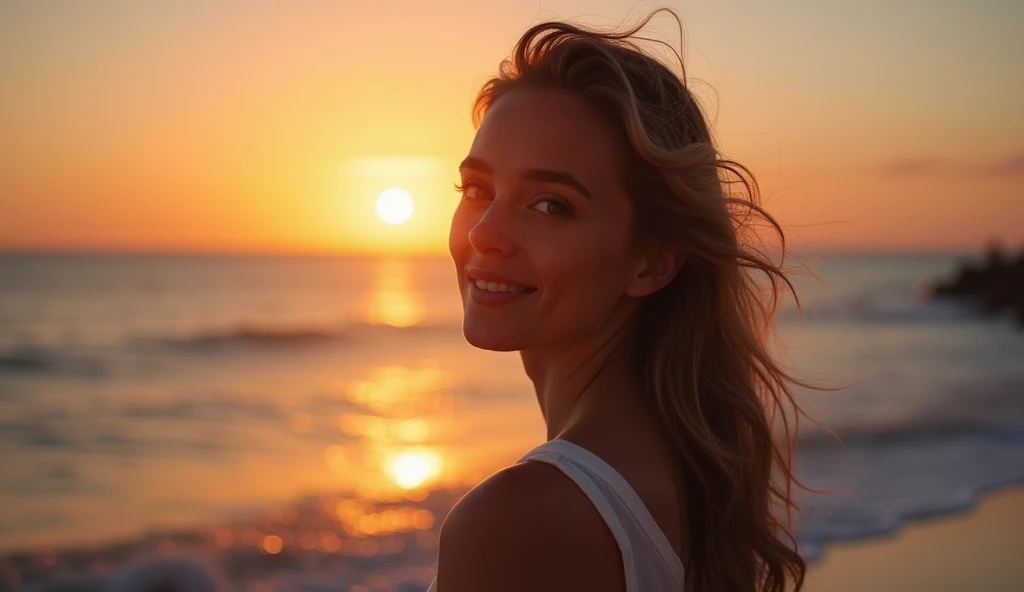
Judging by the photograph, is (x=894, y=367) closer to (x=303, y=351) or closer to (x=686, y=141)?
(x=303, y=351)

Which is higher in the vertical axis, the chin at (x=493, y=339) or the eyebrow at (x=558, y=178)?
the eyebrow at (x=558, y=178)

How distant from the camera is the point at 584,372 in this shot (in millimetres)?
2658

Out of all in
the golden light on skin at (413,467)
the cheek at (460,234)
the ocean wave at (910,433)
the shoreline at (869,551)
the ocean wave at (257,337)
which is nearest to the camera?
the cheek at (460,234)

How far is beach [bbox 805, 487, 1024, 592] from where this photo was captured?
696cm

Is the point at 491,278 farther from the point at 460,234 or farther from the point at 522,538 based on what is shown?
the point at 522,538

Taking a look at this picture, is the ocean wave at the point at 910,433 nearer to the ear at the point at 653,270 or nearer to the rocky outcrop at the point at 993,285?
the ear at the point at 653,270

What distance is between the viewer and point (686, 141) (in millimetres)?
2590

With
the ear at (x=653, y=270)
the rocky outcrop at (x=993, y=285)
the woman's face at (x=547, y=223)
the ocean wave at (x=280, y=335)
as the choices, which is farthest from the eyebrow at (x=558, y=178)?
the rocky outcrop at (x=993, y=285)

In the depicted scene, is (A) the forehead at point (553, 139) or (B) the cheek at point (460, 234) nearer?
(A) the forehead at point (553, 139)

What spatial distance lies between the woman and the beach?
15.9ft

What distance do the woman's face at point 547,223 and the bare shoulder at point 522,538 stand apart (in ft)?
2.30

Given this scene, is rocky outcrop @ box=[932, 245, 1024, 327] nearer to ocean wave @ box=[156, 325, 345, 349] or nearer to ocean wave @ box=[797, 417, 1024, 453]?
ocean wave @ box=[797, 417, 1024, 453]

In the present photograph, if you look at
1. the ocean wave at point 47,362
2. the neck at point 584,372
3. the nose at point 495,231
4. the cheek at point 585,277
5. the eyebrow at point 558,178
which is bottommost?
the neck at point 584,372

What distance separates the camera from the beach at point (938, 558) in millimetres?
6961
